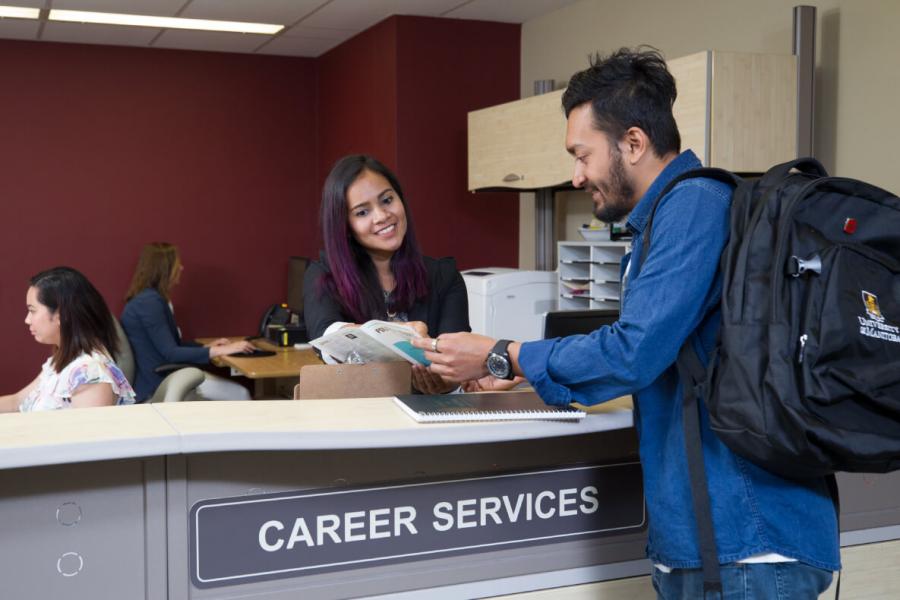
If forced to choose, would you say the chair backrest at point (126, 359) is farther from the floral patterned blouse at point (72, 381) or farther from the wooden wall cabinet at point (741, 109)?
the wooden wall cabinet at point (741, 109)

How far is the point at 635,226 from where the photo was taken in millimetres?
1581

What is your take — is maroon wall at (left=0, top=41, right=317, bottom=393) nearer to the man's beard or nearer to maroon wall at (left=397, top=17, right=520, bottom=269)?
maroon wall at (left=397, top=17, right=520, bottom=269)

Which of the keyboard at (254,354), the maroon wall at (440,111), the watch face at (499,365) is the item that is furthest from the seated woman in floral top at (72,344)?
the maroon wall at (440,111)

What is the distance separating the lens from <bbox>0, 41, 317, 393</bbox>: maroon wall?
6430mm

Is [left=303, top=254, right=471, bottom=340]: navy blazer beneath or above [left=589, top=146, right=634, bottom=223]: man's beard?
beneath

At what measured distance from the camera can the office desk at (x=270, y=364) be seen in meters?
4.82

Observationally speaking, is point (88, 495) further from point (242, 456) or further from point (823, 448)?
point (823, 448)

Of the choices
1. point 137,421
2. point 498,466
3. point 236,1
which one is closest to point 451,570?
point 498,466

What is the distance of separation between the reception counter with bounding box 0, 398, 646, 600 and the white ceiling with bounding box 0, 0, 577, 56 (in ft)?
12.9

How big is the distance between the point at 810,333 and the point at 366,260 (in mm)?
1397

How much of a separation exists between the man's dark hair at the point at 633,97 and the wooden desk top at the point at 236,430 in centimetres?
51

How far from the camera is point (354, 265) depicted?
7.96 ft

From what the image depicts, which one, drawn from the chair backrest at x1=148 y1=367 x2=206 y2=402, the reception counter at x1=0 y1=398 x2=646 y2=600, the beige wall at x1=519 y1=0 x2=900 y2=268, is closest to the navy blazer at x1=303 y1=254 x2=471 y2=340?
the reception counter at x1=0 y1=398 x2=646 y2=600

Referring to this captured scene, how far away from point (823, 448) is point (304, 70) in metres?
6.27
